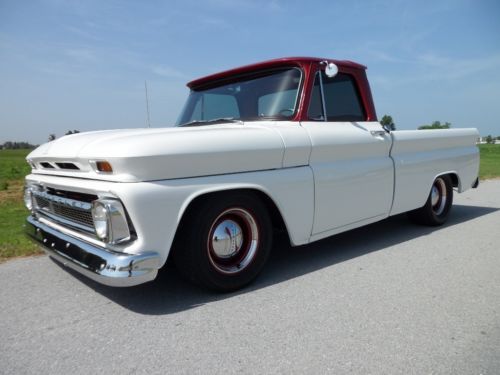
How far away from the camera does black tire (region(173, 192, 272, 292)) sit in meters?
2.64

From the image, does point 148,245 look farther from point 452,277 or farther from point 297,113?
point 452,277

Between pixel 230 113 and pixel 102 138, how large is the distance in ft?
4.66

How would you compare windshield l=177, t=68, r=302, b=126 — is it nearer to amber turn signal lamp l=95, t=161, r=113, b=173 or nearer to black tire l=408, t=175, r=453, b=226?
amber turn signal lamp l=95, t=161, r=113, b=173

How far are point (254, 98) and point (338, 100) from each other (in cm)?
84

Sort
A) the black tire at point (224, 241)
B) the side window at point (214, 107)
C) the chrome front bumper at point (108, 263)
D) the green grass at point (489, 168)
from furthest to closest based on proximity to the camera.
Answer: the green grass at point (489, 168)
the side window at point (214, 107)
the black tire at point (224, 241)
the chrome front bumper at point (108, 263)

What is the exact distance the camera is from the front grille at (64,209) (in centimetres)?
266

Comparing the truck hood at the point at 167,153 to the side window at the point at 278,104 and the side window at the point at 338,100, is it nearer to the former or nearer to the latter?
the side window at the point at 278,104

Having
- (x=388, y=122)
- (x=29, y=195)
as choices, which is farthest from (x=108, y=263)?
(x=388, y=122)

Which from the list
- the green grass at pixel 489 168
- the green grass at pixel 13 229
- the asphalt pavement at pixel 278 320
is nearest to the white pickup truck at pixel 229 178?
the asphalt pavement at pixel 278 320

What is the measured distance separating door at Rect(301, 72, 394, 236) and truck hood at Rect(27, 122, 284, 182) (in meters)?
0.52

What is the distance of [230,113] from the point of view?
3.75 metres

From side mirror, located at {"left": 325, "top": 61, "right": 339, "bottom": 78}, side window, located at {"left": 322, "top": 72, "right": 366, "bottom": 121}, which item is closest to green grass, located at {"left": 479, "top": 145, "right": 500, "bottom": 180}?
side window, located at {"left": 322, "top": 72, "right": 366, "bottom": 121}

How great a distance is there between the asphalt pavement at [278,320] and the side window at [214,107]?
147 centimetres

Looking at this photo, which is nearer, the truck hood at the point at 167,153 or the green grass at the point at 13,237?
the truck hood at the point at 167,153
